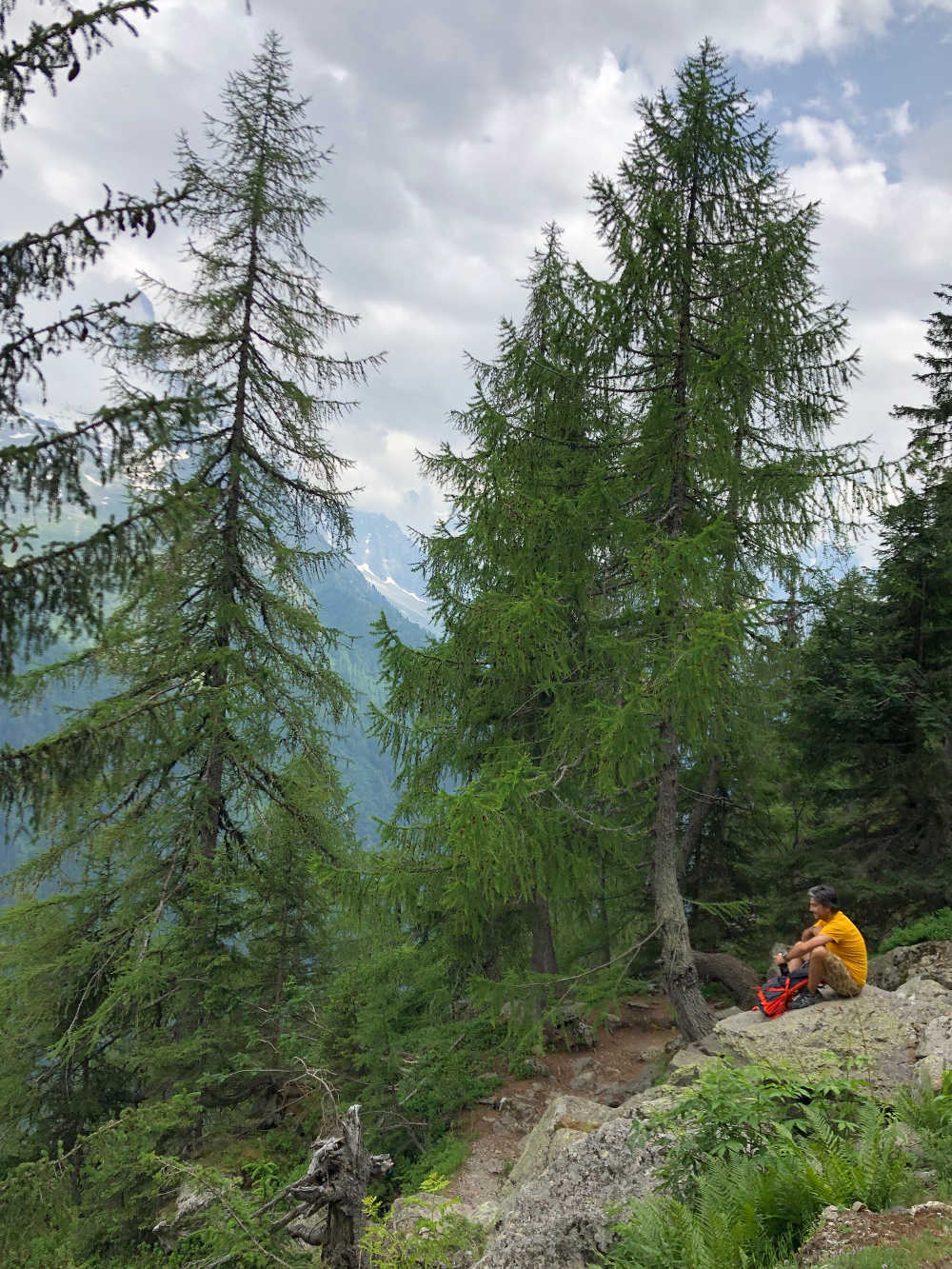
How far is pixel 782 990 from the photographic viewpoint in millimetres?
6785

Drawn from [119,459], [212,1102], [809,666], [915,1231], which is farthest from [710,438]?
[212,1102]

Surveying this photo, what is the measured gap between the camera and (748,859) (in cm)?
1403

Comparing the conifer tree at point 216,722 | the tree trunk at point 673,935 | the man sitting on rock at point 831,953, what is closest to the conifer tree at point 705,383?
the tree trunk at point 673,935

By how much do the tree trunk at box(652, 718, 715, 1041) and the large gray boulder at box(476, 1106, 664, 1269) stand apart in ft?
9.79

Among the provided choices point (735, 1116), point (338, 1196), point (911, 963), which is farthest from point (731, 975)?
point (338, 1196)

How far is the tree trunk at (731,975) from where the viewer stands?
36.1 feet

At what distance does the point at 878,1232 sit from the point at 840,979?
391cm

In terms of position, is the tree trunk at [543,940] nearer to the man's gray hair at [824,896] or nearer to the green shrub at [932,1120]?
the man's gray hair at [824,896]

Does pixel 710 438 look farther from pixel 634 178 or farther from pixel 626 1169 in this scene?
pixel 626 1169

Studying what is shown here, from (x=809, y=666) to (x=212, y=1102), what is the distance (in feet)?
38.5

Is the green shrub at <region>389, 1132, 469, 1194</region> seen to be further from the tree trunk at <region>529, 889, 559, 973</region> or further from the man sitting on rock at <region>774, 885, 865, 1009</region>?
the man sitting on rock at <region>774, 885, 865, 1009</region>

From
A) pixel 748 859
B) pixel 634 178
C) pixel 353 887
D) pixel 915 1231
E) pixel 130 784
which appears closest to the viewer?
pixel 915 1231

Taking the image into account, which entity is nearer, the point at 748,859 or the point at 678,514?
the point at 678,514

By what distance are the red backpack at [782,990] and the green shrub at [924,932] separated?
10.4 feet
